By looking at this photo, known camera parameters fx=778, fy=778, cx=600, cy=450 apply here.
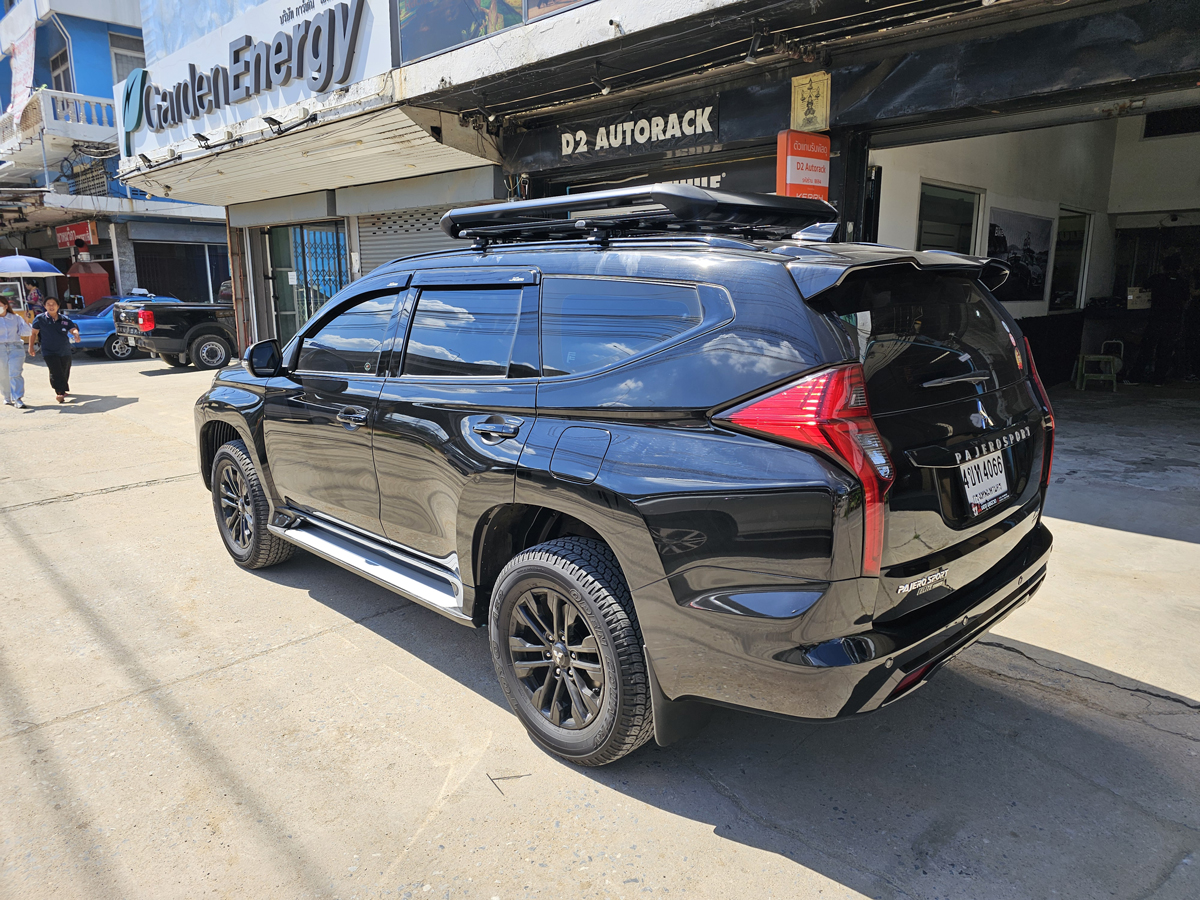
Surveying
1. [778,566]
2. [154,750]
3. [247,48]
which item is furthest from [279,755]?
[247,48]

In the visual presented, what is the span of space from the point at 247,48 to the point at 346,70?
2.79 meters

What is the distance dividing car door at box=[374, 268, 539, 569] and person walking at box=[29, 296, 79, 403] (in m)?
10.8

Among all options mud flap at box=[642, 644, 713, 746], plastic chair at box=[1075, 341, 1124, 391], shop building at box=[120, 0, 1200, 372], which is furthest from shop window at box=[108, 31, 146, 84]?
mud flap at box=[642, 644, 713, 746]

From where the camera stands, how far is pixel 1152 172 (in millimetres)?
13578

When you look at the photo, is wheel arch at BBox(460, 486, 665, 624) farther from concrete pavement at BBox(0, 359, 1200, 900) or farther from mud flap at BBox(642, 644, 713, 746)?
concrete pavement at BBox(0, 359, 1200, 900)

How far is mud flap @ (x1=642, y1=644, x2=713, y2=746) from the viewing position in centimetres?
251

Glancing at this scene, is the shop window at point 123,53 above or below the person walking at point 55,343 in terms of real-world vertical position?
above

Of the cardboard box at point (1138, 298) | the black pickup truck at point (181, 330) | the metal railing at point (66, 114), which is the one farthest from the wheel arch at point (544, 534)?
the metal railing at point (66, 114)

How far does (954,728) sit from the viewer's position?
3053mm

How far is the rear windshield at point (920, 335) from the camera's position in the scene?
7.55 ft

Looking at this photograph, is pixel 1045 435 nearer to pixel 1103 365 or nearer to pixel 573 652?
pixel 573 652

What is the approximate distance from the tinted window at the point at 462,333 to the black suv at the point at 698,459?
0.01 m

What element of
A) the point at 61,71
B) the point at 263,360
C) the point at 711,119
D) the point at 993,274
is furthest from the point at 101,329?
the point at 993,274

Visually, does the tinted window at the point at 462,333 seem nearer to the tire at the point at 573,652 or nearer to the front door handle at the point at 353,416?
the front door handle at the point at 353,416
